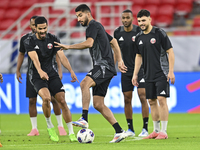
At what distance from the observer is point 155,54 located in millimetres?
7176

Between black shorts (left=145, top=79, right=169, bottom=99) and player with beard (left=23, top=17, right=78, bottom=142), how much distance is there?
129cm

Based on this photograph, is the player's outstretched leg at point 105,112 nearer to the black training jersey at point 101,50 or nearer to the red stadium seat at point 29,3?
the black training jersey at point 101,50

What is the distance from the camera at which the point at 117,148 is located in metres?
5.73

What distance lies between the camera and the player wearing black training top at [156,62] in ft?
A: 23.1

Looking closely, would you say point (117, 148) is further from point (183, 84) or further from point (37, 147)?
point (183, 84)

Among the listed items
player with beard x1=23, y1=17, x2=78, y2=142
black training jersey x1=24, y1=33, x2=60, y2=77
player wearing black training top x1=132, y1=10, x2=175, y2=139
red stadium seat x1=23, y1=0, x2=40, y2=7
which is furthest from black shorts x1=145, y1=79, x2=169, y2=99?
red stadium seat x1=23, y1=0, x2=40, y2=7

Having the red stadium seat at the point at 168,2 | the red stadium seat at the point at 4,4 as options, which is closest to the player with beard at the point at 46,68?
the red stadium seat at the point at 168,2

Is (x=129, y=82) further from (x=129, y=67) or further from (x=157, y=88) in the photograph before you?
(x=157, y=88)

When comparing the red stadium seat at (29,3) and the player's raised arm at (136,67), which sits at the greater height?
the red stadium seat at (29,3)

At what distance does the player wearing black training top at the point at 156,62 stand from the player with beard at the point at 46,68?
128cm

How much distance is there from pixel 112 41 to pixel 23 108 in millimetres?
7561

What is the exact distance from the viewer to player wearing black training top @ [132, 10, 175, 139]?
7043 millimetres

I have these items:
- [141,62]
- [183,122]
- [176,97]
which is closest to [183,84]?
[176,97]

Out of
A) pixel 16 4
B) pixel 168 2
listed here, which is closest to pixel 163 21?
pixel 168 2
